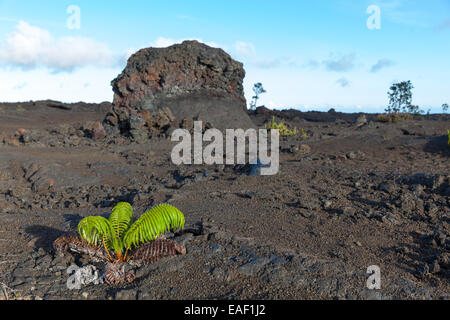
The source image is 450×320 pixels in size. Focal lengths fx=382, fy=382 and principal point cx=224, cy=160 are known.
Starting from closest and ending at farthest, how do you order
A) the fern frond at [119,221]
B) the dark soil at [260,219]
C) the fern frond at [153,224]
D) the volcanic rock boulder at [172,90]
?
the dark soil at [260,219] → the fern frond at [153,224] → the fern frond at [119,221] → the volcanic rock boulder at [172,90]

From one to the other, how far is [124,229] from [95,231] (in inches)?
11.7

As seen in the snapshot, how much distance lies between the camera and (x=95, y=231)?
3764 mm

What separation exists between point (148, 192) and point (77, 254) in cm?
276

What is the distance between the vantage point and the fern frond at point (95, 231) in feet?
11.8

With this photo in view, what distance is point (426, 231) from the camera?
4.64 m

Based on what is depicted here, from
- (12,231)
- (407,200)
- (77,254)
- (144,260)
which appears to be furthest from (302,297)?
(12,231)

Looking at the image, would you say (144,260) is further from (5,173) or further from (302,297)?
(5,173)

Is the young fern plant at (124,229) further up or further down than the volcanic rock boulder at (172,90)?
further down

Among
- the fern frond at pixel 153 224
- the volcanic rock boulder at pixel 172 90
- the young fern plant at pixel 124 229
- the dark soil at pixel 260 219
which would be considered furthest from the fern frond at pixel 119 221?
the volcanic rock boulder at pixel 172 90

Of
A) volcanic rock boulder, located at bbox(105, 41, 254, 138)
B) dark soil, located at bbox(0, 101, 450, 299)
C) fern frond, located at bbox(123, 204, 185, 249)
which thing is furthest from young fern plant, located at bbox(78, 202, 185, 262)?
volcanic rock boulder, located at bbox(105, 41, 254, 138)

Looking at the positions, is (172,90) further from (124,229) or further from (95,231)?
(95,231)

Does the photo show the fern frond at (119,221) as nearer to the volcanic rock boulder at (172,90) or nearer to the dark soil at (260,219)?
the dark soil at (260,219)

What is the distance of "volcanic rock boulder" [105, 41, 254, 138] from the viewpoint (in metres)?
14.0

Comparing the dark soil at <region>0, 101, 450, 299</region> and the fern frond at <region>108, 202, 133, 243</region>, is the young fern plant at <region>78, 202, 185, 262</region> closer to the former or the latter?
the fern frond at <region>108, 202, 133, 243</region>
